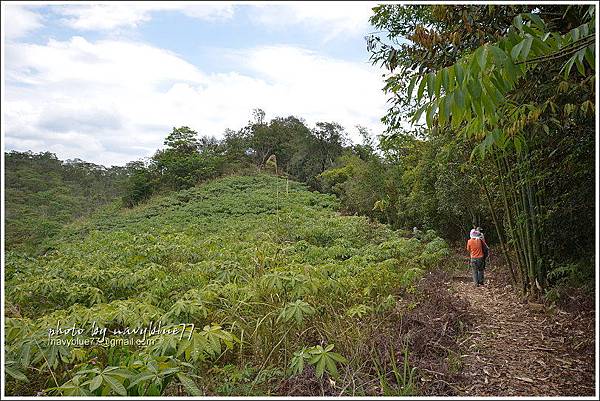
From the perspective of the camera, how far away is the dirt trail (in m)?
2.59

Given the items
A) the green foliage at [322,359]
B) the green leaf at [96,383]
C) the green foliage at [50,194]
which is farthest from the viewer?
the green foliage at [50,194]

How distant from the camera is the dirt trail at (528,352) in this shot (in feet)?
8.50

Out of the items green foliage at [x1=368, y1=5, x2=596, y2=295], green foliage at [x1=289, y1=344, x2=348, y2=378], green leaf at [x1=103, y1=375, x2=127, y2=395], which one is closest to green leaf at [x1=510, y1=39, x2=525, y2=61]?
green foliage at [x1=368, y1=5, x2=596, y2=295]

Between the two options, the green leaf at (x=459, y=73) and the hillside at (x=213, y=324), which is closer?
the green leaf at (x=459, y=73)

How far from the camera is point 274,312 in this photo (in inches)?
119

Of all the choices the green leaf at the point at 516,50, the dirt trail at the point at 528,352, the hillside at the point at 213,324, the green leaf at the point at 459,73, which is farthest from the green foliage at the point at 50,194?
the green leaf at the point at 516,50

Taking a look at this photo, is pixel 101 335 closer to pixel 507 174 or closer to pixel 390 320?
pixel 390 320

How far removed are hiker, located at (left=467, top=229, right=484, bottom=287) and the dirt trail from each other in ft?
4.42

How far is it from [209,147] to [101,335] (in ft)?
78.2

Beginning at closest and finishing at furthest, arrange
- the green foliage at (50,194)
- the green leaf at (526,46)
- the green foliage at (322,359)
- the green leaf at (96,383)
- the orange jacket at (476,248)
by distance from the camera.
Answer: the green leaf at (526,46) < the green leaf at (96,383) < the green foliage at (322,359) < the orange jacket at (476,248) < the green foliage at (50,194)

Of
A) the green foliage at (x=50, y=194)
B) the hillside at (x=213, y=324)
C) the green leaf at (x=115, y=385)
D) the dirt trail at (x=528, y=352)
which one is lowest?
the dirt trail at (x=528, y=352)

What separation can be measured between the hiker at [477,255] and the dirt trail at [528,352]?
4.42 ft

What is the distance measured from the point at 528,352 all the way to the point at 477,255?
2954mm

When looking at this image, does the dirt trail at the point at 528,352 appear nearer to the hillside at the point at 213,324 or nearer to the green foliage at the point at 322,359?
the hillside at the point at 213,324
